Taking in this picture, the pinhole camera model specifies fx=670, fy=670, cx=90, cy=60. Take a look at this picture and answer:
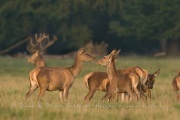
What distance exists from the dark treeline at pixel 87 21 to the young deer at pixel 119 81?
38635mm

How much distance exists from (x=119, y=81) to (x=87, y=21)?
4253 cm

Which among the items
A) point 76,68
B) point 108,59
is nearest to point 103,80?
point 76,68

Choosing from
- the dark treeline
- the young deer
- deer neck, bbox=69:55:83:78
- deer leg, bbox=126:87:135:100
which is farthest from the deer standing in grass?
the dark treeline

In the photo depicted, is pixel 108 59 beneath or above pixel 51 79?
above

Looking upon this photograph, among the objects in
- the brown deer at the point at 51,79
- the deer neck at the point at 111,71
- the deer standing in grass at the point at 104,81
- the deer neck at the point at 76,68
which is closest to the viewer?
the deer neck at the point at 111,71

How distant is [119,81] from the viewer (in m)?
16.0

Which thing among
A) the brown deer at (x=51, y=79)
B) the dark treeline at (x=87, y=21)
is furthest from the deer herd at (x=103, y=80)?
the dark treeline at (x=87, y=21)

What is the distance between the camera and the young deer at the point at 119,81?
15969 millimetres

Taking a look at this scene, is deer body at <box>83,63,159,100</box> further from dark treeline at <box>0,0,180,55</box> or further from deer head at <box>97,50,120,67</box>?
dark treeline at <box>0,0,180,55</box>

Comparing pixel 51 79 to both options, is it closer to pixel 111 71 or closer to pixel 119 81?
pixel 111 71

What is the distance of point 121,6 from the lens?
189 ft

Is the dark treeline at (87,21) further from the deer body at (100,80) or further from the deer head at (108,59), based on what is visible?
the deer head at (108,59)

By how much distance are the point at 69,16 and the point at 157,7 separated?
796cm

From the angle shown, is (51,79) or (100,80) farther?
(100,80)
